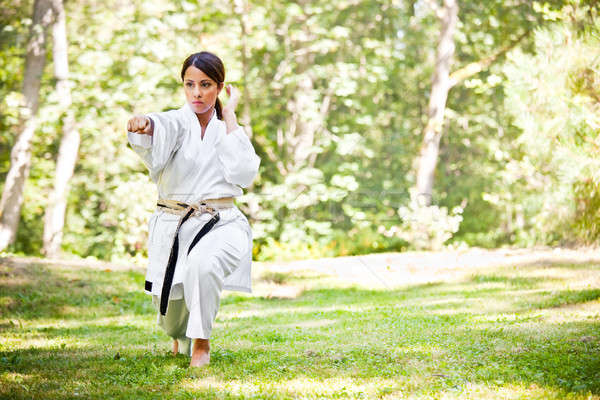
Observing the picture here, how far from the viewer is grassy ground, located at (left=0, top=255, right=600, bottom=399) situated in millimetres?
3725

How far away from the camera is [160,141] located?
4.16 meters

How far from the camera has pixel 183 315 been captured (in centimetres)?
445

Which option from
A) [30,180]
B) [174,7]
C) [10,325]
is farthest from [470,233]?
[10,325]

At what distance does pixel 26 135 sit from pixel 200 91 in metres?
10.3

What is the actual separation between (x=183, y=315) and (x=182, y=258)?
0.45m

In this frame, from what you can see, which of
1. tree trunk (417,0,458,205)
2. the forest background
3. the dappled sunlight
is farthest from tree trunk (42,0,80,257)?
the dappled sunlight

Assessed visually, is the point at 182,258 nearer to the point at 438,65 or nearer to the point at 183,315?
the point at 183,315

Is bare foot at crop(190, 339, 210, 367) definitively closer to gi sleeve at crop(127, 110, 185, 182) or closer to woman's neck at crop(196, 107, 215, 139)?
gi sleeve at crop(127, 110, 185, 182)

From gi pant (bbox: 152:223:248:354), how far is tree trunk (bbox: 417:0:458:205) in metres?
9.32

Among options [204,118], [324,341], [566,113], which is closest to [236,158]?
[204,118]

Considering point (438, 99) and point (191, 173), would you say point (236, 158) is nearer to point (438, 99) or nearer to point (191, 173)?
point (191, 173)

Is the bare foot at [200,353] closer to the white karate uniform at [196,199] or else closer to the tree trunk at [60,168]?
the white karate uniform at [196,199]

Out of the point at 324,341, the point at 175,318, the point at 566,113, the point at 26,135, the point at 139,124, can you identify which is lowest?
the point at 324,341

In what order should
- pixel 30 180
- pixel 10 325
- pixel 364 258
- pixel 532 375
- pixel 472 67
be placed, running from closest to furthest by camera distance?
pixel 532 375 < pixel 10 325 < pixel 364 258 < pixel 472 67 < pixel 30 180
